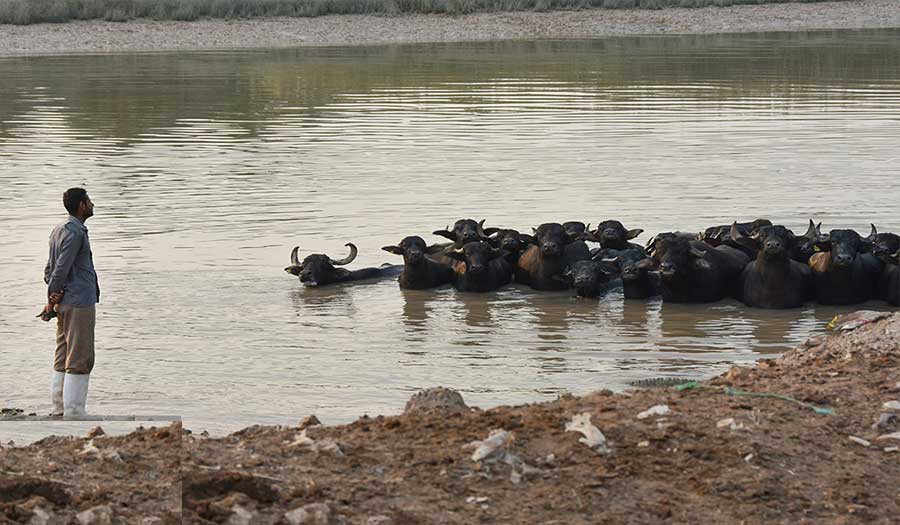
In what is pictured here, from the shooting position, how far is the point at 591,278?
563 inches

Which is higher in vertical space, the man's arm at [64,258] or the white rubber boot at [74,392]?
the man's arm at [64,258]

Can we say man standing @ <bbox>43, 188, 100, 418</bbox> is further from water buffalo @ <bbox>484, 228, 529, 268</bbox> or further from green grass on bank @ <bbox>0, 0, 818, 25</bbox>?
green grass on bank @ <bbox>0, 0, 818, 25</bbox>

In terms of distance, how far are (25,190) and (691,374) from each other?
41.7ft

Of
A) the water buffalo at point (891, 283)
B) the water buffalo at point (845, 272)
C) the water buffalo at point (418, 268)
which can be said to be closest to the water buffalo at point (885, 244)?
the water buffalo at point (845, 272)

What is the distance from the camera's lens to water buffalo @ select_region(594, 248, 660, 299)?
1410 centimetres

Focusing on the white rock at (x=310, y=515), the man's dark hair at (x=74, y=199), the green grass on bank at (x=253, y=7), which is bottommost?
the white rock at (x=310, y=515)

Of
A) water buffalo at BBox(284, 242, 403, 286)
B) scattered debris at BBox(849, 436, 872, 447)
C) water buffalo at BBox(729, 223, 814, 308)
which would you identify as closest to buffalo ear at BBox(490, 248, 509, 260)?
water buffalo at BBox(284, 242, 403, 286)

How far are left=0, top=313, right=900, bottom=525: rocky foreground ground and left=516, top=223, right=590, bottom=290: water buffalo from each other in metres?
6.80

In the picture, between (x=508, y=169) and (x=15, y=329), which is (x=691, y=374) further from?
(x=508, y=169)

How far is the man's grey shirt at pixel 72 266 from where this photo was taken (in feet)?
30.3

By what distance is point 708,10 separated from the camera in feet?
214

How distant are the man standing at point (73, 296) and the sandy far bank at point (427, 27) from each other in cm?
4388

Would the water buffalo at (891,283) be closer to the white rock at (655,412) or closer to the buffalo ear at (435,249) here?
the buffalo ear at (435,249)

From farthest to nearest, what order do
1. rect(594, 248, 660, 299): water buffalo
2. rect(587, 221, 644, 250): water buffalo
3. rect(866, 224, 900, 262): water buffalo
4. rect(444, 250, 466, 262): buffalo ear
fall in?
rect(587, 221, 644, 250): water buffalo < rect(444, 250, 466, 262): buffalo ear < rect(866, 224, 900, 262): water buffalo < rect(594, 248, 660, 299): water buffalo
